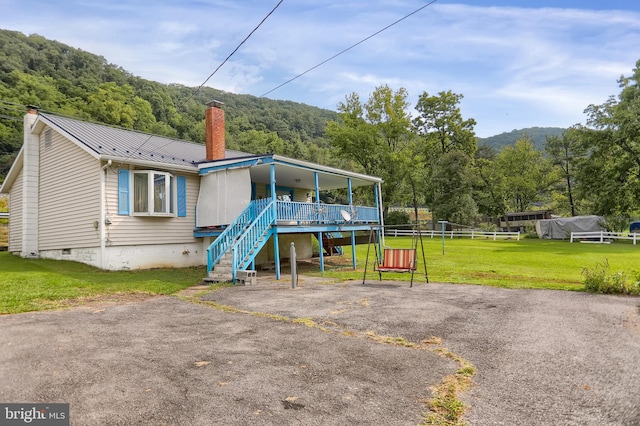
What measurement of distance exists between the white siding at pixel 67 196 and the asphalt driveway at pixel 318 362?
659 centimetres

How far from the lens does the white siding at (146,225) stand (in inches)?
495

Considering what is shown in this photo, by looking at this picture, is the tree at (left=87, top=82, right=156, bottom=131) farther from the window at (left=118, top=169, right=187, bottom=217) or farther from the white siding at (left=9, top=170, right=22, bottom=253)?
the window at (left=118, top=169, right=187, bottom=217)

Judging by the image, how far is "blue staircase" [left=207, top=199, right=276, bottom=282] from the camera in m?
11.0

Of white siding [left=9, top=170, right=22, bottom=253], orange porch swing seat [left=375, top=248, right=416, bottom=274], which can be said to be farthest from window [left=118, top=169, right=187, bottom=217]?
orange porch swing seat [left=375, top=248, right=416, bottom=274]

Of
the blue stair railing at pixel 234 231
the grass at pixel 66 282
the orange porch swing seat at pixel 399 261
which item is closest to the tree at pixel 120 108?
the grass at pixel 66 282

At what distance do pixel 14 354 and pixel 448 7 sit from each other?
871cm

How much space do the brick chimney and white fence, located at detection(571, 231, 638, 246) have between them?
27.6 m

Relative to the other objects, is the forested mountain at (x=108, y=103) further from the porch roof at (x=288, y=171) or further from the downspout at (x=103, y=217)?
the downspout at (x=103, y=217)

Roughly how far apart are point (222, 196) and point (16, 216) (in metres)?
10.9

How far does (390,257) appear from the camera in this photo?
1066cm

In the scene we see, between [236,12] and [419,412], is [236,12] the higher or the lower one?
the higher one

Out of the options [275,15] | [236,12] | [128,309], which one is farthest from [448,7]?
[128,309]

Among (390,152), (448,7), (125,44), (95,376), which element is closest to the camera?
(95,376)

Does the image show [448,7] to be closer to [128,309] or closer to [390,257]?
[390,257]
